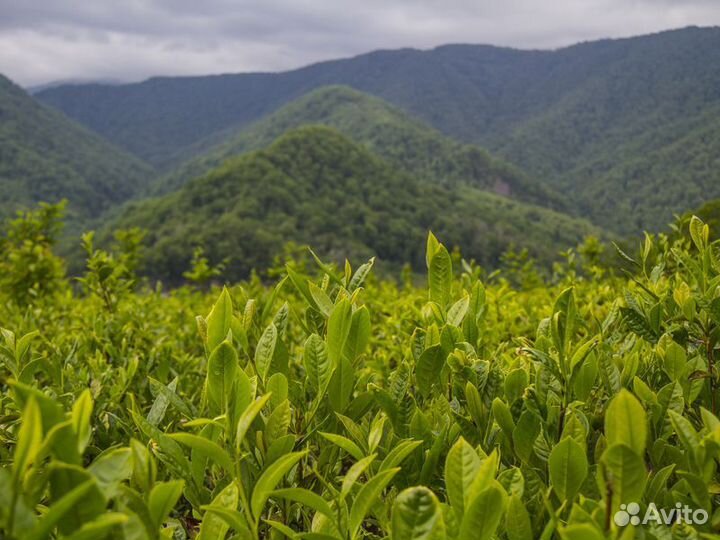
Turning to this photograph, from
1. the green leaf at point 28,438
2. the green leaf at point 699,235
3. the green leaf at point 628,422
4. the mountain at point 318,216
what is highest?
the green leaf at point 699,235

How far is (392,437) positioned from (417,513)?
47 cm

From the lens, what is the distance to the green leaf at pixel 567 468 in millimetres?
780

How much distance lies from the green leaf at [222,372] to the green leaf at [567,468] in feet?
1.49

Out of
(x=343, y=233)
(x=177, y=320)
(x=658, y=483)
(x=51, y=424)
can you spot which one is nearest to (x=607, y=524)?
(x=658, y=483)

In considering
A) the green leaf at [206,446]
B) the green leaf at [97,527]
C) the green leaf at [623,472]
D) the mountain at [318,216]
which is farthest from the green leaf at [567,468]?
the mountain at [318,216]

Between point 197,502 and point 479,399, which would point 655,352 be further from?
point 197,502

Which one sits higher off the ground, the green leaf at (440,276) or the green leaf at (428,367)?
the green leaf at (440,276)

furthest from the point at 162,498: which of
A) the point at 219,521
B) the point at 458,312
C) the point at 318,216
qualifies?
the point at 318,216

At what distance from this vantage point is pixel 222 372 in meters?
0.85

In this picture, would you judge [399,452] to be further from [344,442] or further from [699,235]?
[699,235]

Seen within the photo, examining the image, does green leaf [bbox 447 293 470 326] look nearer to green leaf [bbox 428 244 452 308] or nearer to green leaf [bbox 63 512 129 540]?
green leaf [bbox 428 244 452 308]

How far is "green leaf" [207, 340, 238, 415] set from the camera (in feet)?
2.76

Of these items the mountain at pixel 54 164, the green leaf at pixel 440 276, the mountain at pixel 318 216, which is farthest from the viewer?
the mountain at pixel 54 164

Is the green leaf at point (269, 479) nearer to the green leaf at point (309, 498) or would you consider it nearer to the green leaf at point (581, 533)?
the green leaf at point (309, 498)
